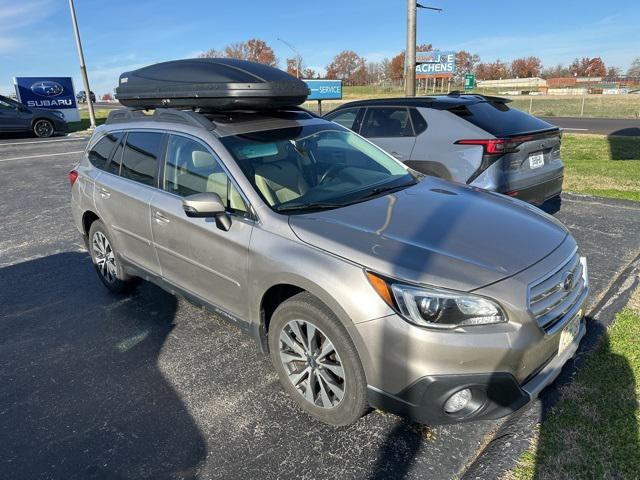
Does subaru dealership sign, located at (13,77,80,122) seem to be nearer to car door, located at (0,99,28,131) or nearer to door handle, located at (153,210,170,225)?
car door, located at (0,99,28,131)

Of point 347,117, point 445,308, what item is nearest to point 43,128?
point 347,117

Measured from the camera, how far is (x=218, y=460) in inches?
98.3

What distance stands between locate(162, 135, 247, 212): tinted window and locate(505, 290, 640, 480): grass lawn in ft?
7.03

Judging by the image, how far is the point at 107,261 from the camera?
A: 4.51 m

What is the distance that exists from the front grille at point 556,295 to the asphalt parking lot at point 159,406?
724 mm

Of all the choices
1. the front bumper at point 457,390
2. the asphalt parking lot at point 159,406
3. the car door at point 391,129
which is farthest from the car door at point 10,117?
the front bumper at point 457,390

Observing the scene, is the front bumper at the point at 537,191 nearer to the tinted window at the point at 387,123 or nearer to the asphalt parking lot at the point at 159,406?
the asphalt parking lot at the point at 159,406

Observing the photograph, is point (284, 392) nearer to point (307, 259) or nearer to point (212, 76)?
point (307, 259)

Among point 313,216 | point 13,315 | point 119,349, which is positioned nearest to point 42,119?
point 13,315

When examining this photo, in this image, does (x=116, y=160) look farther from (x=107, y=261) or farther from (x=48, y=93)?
(x=48, y=93)

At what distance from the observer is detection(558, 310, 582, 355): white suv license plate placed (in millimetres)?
2555

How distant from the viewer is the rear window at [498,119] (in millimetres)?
5051

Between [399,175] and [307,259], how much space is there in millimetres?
1428

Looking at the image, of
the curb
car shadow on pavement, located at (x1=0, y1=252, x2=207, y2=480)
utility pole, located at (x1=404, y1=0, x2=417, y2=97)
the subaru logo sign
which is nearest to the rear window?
the curb
